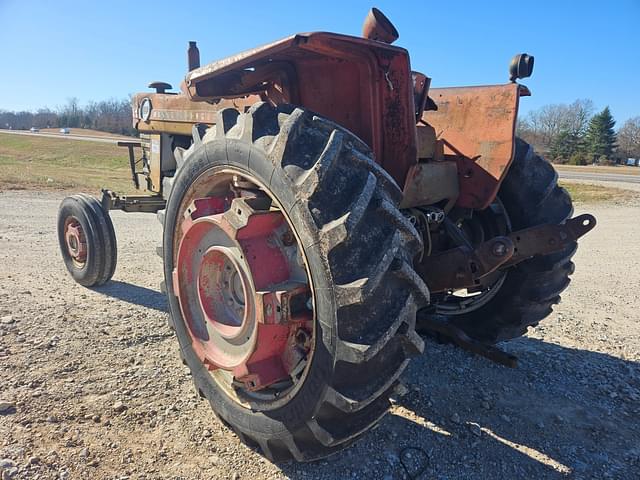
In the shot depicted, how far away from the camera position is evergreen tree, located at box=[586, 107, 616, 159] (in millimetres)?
55469

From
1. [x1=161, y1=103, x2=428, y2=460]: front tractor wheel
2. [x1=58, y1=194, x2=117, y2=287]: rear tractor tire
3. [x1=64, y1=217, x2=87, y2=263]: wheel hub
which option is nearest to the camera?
[x1=161, y1=103, x2=428, y2=460]: front tractor wheel

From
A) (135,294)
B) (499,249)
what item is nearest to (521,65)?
(499,249)

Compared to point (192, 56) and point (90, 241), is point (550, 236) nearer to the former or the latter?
point (192, 56)

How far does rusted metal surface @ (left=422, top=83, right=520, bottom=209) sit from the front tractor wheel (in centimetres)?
111

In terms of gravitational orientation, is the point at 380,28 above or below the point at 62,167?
above

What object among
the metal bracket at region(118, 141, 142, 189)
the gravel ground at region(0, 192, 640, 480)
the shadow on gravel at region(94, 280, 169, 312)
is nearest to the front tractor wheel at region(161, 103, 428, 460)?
the gravel ground at region(0, 192, 640, 480)

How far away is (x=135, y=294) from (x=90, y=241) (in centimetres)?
70

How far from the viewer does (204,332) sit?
2725 millimetres

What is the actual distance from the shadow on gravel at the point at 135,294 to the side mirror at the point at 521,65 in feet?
11.3

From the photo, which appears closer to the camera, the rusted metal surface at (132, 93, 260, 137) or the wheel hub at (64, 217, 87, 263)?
the rusted metal surface at (132, 93, 260, 137)

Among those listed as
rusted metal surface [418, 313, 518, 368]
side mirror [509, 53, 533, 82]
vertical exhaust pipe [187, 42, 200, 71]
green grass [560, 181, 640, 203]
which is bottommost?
green grass [560, 181, 640, 203]

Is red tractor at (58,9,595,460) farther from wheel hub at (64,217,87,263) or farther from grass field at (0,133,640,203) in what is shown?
grass field at (0,133,640,203)

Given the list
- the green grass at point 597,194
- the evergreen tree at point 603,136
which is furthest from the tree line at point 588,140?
the green grass at point 597,194

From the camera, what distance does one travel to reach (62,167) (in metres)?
23.5
